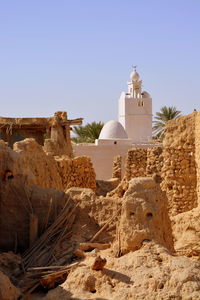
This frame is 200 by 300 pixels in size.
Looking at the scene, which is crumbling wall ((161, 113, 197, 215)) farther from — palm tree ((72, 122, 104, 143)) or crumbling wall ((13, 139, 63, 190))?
palm tree ((72, 122, 104, 143))

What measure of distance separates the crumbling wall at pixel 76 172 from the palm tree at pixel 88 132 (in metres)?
24.5

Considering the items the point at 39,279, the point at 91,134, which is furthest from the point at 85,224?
the point at 91,134

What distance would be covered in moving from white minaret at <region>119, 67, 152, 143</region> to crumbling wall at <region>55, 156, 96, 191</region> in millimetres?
28356

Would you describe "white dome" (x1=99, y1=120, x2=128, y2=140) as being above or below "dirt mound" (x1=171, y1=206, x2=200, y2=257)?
above

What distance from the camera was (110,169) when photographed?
123ft

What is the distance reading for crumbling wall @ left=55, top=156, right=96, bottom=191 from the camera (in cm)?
1877

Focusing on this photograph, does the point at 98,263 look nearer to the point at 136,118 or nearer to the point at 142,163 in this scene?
the point at 142,163

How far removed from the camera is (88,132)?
147ft

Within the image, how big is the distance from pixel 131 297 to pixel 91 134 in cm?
3742

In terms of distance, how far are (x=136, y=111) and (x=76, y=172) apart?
30526 mm

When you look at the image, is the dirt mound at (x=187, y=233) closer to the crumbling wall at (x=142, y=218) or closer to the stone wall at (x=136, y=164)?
the crumbling wall at (x=142, y=218)

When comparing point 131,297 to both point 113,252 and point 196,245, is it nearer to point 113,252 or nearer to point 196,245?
point 113,252

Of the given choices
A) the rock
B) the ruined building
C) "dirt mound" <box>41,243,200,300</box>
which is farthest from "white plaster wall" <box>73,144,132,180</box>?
the rock

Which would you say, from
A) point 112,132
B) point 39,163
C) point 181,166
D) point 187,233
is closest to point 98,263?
point 187,233
